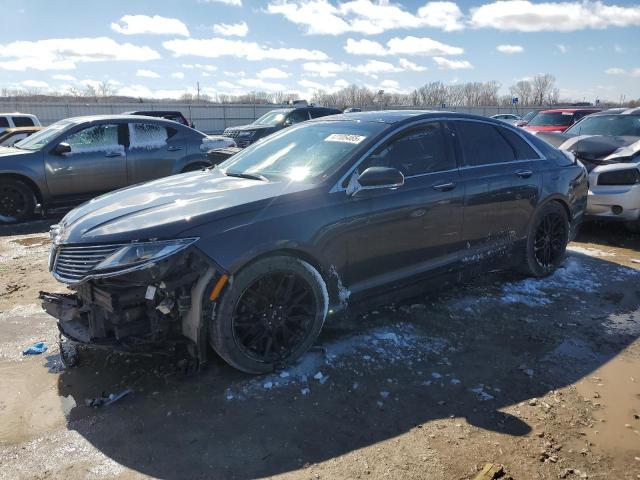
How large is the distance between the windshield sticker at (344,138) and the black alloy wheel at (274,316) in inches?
48.1

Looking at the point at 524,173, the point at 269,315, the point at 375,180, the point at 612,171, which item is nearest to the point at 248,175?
the point at 375,180

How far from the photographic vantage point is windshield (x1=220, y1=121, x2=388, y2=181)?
12.8 feet

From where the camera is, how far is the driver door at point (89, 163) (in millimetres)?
8336

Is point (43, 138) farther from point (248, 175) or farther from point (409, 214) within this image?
point (409, 214)

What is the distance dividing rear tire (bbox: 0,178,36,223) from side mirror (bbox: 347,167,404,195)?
6619 mm

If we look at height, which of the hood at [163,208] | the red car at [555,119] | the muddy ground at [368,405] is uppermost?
the red car at [555,119]

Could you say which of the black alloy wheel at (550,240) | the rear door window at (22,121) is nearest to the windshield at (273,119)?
the rear door window at (22,121)

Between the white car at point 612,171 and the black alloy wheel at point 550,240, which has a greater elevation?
the white car at point 612,171

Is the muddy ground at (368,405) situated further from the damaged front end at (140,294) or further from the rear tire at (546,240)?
the rear tire at (546,240)

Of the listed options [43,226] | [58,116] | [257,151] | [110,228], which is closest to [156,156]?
[43,226]

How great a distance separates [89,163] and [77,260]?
590 centimetres

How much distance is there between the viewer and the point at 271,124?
1734 centimetres

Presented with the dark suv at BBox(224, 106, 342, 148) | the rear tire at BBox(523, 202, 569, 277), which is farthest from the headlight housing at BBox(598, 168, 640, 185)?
the dark suv at BBox(224, 106, 342, 148)

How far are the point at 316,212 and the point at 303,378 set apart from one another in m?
1.11
